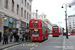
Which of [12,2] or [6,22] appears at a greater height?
[12,2]

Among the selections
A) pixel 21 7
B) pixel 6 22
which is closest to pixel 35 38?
pixel 6 22

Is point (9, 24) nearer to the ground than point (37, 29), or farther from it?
farther from it

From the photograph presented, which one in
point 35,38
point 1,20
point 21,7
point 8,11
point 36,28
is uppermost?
point 21,7

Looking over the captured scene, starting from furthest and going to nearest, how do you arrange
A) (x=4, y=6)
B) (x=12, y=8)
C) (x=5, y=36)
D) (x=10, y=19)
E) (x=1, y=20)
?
(x=12, y=8)
(x=10, y=19)
(x=4, y=6)
(x=1, y=20)
(x=5, y=36)

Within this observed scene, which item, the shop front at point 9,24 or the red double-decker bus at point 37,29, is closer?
the red double-decker bus at point 37,29

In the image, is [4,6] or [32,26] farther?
[4,6]

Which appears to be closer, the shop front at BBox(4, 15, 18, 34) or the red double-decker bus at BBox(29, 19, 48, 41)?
the red double-decker bus at BBox(29, 19, 48, 41)

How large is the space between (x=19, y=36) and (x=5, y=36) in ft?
12.0

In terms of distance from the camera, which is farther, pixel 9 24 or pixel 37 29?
pixel 9 24

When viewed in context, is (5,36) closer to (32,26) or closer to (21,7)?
(32,26)

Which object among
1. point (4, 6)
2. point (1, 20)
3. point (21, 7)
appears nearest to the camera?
point (1, 20)

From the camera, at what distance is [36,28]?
19.6 m

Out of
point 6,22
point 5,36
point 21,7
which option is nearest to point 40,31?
point 5,36

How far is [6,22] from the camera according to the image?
23531mm
